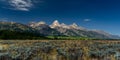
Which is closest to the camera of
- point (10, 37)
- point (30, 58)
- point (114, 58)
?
point (114, 58)

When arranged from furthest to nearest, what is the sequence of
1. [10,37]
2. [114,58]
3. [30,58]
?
[10,37] → [30,58] → [114,58]

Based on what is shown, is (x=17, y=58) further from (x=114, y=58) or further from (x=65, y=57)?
(x=114, y=58)

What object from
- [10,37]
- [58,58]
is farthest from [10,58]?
[10,37]

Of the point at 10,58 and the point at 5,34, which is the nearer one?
the point at 10,58

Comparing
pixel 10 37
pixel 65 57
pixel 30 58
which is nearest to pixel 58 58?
pixel 65 57

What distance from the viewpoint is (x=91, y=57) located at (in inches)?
854

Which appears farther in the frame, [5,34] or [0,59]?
[5,34]

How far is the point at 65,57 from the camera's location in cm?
2117

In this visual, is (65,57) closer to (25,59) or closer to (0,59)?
(25,59)

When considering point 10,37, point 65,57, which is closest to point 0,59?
point 65,57

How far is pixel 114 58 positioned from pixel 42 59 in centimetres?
623

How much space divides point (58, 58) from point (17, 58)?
12.2ft

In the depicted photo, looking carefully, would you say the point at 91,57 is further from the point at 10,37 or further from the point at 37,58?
the point at 10,37

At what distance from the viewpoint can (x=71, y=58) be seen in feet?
68.7
